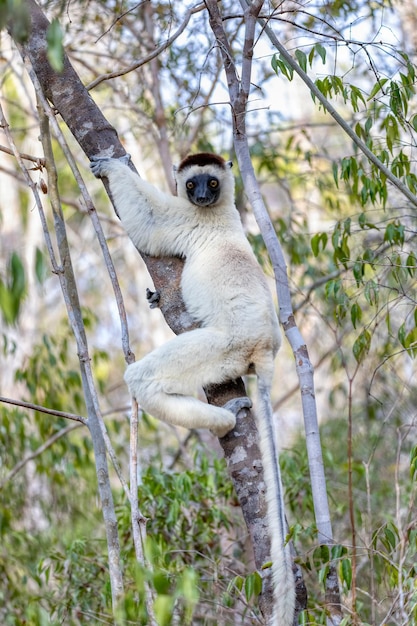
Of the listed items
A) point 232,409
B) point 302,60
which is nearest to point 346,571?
point 232,409

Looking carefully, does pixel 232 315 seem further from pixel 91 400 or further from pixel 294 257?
pixel 294 257

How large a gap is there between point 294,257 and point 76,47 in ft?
10.4

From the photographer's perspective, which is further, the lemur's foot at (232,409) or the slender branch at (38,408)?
the lemur's foot at (232,409)

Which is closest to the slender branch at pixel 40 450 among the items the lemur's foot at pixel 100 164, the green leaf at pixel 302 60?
the lemur's foot at pixel 100 164

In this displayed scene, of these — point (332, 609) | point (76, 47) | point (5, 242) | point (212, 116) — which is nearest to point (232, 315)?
point (332, 609)

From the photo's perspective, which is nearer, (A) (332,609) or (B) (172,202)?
(A) (332,609)

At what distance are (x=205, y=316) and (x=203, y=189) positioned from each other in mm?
880

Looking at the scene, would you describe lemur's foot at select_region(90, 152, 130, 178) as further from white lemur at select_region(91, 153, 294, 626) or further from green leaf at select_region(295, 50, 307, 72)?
green leaf at select_region(295, 50, 307, 72)

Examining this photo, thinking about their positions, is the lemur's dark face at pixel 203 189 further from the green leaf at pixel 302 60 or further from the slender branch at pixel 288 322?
the green leaf at pixel 302 60

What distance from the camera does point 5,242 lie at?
46.5ft

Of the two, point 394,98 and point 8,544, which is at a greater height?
point 394,98

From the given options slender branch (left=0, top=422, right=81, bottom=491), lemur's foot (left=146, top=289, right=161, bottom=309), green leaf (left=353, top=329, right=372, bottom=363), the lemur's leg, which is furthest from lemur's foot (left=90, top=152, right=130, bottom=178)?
slender branch (left=0, top=422, right=81, bottom=491)

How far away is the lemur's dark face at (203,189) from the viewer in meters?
4.17

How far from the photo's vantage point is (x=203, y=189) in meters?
4.21
